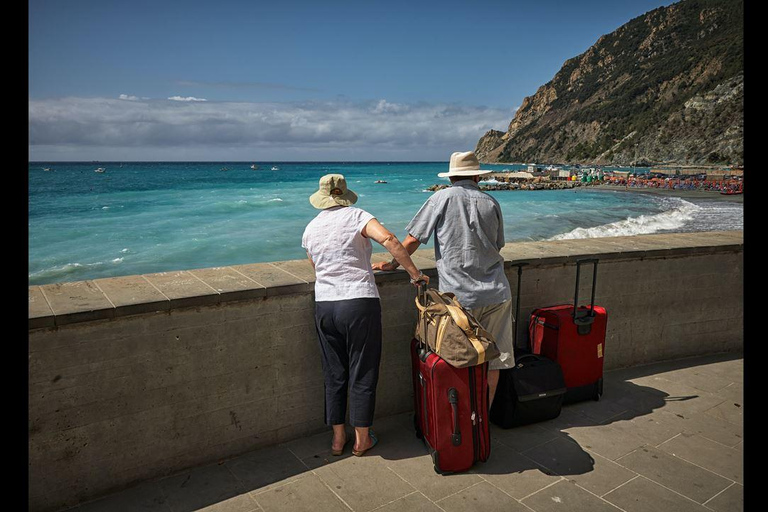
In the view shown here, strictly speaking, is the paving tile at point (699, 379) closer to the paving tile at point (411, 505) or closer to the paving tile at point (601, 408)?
the paving tile at point (601, 408)

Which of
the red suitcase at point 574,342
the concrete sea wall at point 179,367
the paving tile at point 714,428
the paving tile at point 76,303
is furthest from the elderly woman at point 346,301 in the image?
the paving tile at point 714,428

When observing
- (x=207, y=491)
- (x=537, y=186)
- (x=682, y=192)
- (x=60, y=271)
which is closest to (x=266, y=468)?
(x=207, y=491)

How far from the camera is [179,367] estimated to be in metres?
3.10

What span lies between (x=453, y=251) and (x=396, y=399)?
1246mm

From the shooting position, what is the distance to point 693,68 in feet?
352

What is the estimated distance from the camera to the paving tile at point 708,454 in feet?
10.6

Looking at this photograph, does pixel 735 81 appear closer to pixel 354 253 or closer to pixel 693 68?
pixel 693 68

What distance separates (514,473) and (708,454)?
4.29ft

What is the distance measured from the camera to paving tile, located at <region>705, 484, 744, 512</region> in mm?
2865

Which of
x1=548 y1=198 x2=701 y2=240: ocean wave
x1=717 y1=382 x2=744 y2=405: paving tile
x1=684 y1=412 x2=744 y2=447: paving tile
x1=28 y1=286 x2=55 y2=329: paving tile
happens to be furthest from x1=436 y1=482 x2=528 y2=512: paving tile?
x1=548 y1=198 x2=701 y2=240: ocean wave

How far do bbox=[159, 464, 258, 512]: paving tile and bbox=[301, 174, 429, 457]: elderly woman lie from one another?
0.66 metres

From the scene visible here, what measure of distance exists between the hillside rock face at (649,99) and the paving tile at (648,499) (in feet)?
263
